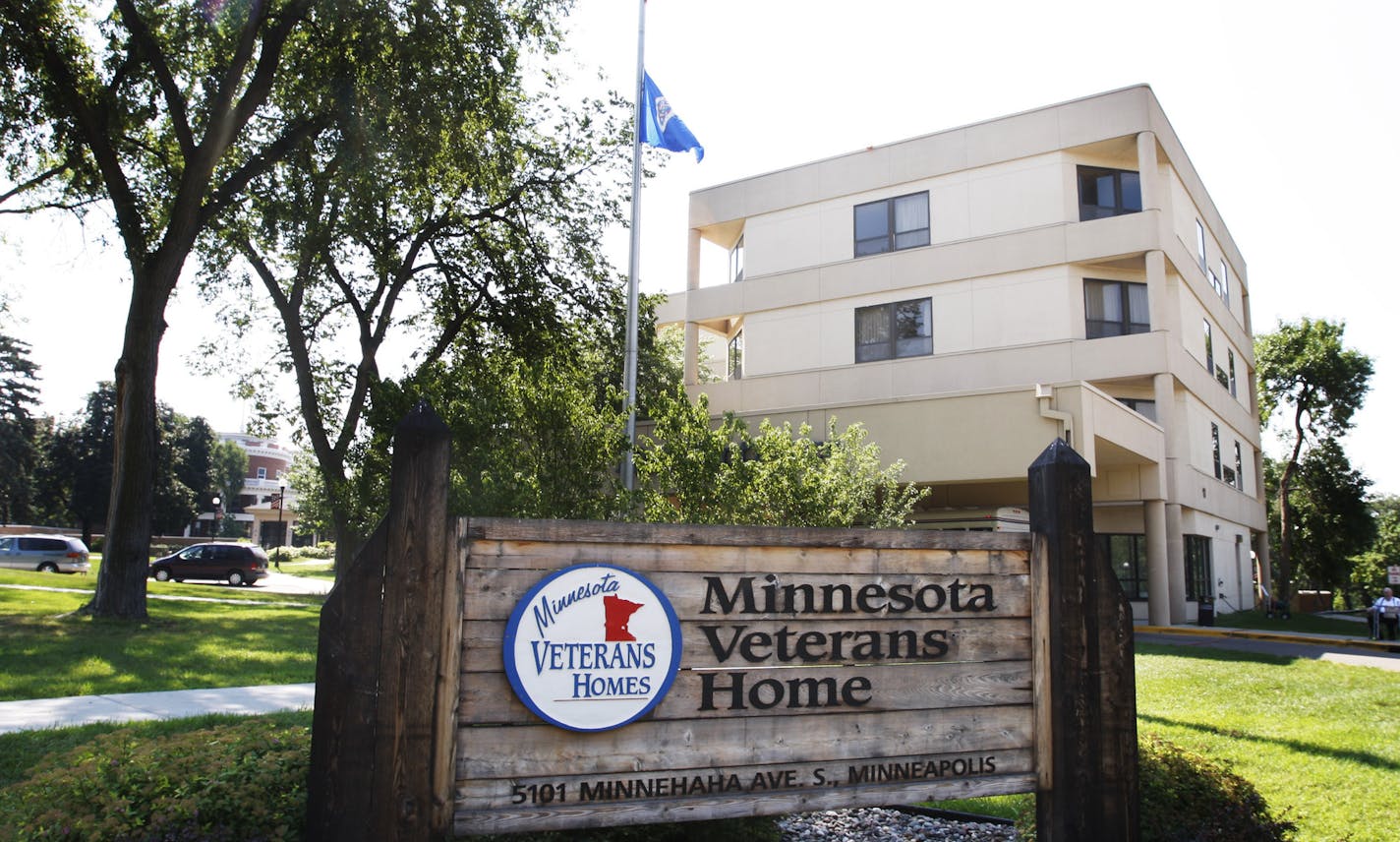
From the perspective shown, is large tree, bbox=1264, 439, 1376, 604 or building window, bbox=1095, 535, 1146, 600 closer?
building window, bbox=1095, 535, 1146, 600

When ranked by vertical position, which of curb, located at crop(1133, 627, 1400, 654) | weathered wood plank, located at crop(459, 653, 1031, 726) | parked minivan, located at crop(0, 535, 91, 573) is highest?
weathered wood plank, located at crop(459, 653, 1031, 726)

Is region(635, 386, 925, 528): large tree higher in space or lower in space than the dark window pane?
lower

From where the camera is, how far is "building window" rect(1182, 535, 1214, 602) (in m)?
29.2

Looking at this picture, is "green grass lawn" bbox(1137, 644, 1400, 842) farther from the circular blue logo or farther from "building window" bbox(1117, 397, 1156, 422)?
"building window" bbox(1117, 397, 1156, 422)

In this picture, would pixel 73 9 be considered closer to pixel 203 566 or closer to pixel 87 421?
pixel 203 566

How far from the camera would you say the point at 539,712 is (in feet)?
12.9

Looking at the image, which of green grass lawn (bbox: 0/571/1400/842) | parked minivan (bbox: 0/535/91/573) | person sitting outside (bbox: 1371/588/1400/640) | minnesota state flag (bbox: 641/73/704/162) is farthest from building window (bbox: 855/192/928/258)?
parked minivan (bbox: 0/535/91/573)

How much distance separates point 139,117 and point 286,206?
3.32 metres

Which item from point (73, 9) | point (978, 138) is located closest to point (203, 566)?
point (73, 9)

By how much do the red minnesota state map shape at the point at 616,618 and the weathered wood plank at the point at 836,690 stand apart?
13.2 inches

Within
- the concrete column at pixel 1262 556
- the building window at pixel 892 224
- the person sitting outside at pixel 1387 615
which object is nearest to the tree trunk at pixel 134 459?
the building window at pixel 892 224

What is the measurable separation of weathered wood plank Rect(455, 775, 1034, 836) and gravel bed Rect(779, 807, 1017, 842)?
4.85ft

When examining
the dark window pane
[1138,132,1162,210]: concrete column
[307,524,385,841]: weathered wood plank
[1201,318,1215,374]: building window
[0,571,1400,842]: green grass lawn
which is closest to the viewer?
[307,524,385,841]: weathered wood plank

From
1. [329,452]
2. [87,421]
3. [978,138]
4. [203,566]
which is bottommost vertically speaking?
[203,566]
